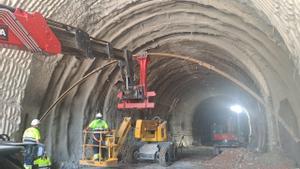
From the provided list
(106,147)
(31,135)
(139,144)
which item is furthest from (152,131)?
(31,135)

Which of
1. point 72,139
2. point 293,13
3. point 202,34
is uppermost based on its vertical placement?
point 202,34

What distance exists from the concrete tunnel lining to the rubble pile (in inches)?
32.8

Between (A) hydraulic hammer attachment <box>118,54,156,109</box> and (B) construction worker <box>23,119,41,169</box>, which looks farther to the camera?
(A) hydraulic hammer attachment <box>118,54,156,109</box>

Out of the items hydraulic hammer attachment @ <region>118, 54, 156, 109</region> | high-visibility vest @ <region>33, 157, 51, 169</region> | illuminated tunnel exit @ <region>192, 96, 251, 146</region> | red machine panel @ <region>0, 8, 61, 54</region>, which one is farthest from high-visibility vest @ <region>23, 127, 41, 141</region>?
illuminated tunnel exit @ <region>192, 96, 251, 146</region>

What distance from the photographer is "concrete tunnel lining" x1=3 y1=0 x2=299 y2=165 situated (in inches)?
355

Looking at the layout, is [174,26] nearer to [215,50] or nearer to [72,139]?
[215,50]

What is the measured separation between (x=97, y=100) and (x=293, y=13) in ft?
28.3

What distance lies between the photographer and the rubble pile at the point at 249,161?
347 inches

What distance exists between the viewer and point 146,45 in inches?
511

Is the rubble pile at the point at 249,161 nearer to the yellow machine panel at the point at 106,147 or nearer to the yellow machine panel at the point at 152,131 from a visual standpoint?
the yellow machine panel at the point at 152,131

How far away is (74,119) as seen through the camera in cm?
1194

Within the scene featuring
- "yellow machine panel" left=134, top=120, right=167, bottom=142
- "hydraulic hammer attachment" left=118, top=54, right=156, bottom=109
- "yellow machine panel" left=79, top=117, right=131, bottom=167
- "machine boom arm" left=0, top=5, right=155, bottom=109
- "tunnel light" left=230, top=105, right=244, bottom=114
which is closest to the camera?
"machine boom arm" left=0, top=5, right=155, bottom=109

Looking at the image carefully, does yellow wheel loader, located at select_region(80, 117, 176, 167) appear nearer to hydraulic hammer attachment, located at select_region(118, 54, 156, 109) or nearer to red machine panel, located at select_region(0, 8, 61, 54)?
hydraulic hammer attachment, located at select_region(118, 54, 156, 109)

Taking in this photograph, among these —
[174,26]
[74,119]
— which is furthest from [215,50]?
[74,119]
